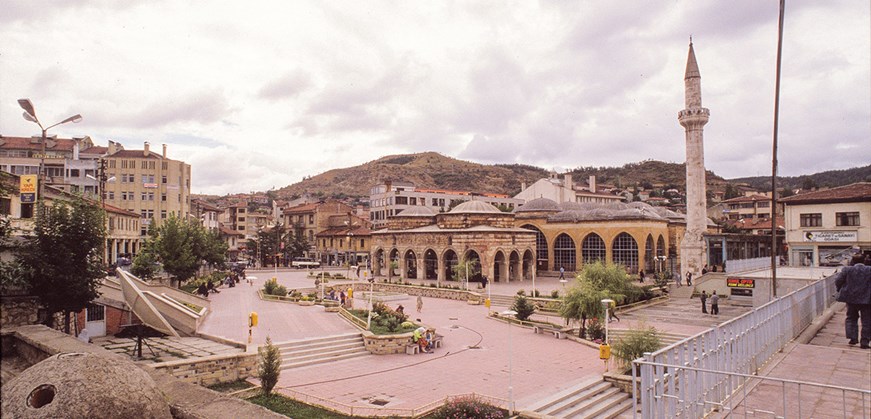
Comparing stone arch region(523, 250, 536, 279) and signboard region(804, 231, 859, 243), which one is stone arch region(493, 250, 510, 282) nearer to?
stone arch region(523, 250, 536, 279)

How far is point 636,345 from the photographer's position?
12797 mm

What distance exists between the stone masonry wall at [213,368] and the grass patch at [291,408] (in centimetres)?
182

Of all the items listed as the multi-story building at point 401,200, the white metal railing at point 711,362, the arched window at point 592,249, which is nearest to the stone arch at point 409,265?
the arched window at point 592,249

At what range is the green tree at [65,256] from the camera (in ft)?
35.1

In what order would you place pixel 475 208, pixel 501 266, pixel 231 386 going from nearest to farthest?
1. pixel 231 386
2. pixel 501 266
3. pixel 475 208

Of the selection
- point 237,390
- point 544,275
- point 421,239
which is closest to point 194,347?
point 237,390

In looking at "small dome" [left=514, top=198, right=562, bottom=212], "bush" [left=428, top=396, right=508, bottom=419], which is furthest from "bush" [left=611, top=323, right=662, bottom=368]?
"small dome" [left=514, top=198, right=562, bottom=212]

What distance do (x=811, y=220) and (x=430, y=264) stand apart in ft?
87.6

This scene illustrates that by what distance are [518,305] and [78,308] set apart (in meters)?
16.0

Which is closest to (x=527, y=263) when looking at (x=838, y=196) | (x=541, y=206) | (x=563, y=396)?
(x=541, y=206)

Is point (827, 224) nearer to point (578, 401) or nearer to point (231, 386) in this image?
point (578, 401)

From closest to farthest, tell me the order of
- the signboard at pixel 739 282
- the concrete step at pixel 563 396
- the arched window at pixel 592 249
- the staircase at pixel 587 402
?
the concrete step at pixel 563 396 < the staircase at pixel 587 402 < the signboard at pixel 739 282 < the arched window at pixel 592 249

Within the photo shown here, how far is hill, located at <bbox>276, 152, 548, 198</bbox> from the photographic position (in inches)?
5212

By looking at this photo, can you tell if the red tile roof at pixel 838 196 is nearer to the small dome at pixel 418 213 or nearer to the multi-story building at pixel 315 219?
the small dome at pixel 418 213
